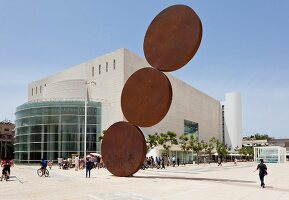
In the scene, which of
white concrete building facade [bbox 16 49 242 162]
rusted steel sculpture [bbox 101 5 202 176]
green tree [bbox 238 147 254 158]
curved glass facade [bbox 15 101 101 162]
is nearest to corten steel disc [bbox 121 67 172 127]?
rusted steel sculpture [bbox 101 5 202 176]

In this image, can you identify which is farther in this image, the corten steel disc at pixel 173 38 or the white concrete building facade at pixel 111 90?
the white concrete building facade at pixel 111 90

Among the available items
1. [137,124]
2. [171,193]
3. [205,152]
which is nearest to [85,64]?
[205,152]

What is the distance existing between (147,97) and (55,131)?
3426 cm

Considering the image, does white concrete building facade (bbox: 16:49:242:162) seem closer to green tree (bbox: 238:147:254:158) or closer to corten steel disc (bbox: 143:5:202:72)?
green tree (bbox: 238:147:254:158)

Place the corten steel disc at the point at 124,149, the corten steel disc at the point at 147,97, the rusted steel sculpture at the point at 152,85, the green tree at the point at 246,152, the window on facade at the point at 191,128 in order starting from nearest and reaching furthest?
the rusted steel sculpture at the point at 152,85 → the corten steel disc at the point at 147,97 → the corten steel disc at the point at 124,149 → the window on facade at the point at 191,128 → the green tree at the point at 246,152

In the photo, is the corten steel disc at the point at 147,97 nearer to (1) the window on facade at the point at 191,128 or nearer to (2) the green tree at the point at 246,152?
(1) the window on facade at the point at 191,128

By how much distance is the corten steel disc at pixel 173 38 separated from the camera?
20.8 meters

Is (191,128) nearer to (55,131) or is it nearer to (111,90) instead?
(111,90)

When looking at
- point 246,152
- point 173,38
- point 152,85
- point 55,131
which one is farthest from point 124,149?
point 246,152

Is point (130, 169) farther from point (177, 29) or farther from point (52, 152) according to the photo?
point (52, 152)

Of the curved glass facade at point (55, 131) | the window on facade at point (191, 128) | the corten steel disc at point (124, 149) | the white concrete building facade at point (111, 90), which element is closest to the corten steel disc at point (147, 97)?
the corten steel disc at point (124, 149)

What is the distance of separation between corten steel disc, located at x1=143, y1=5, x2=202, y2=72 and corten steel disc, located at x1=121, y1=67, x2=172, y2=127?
0.78 meters

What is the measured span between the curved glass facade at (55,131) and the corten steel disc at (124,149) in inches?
1195

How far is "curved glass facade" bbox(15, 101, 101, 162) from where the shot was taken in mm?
53688
